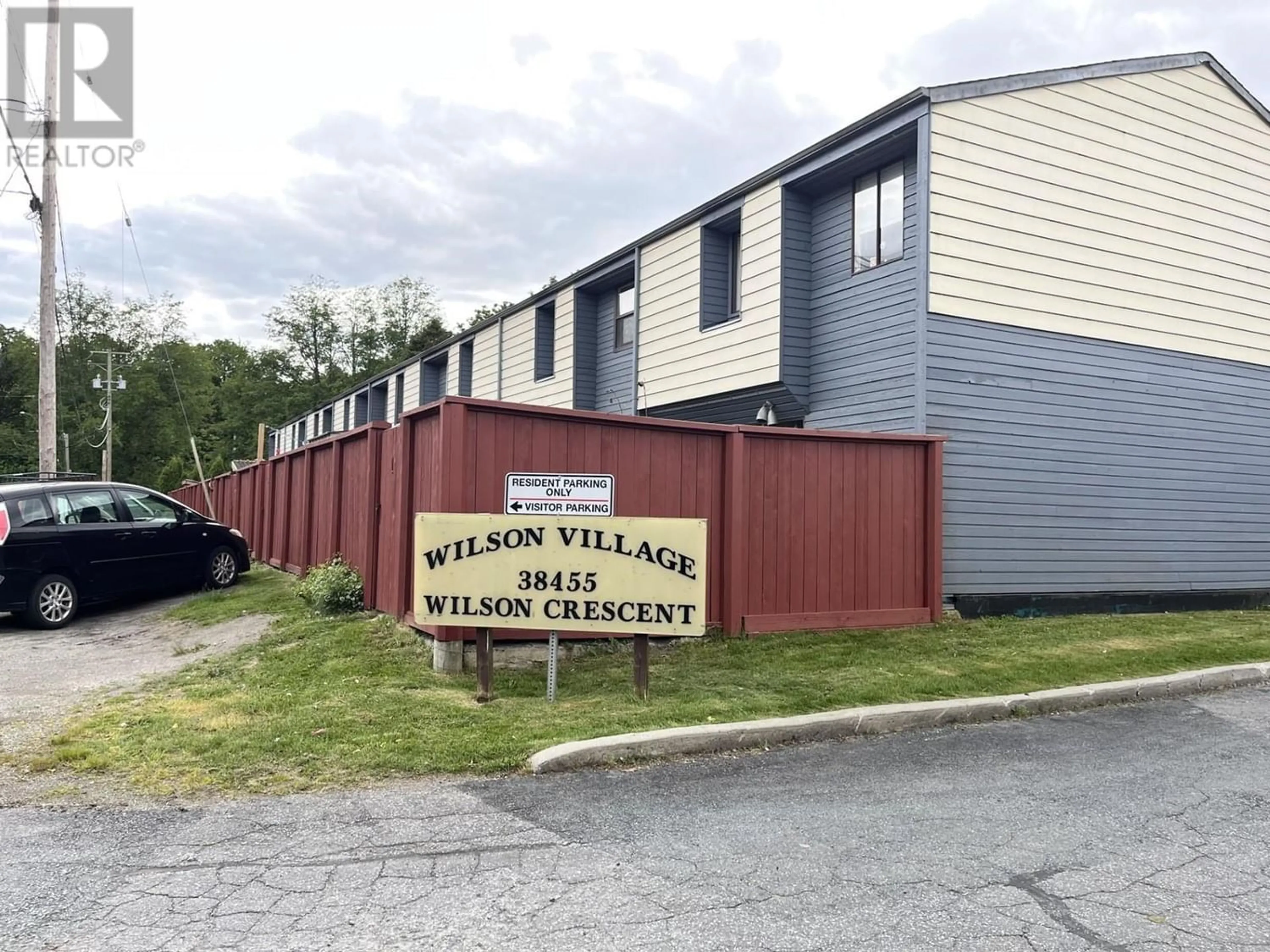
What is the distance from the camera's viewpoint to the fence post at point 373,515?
9047 mm

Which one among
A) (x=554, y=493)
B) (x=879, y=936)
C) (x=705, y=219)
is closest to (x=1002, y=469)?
(x=705, y=219)

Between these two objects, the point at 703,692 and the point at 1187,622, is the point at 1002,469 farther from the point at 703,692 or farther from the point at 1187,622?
the point at 703,692

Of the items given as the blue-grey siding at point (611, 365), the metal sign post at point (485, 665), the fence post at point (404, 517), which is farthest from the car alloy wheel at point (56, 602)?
the blue-grey siding at point (611, 365)

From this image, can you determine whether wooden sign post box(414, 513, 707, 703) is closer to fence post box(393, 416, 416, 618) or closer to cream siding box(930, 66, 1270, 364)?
fence post box(393, 416, 416, 618)


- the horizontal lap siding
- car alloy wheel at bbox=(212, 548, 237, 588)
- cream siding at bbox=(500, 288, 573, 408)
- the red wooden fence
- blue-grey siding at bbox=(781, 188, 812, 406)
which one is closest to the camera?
the red wooden fence

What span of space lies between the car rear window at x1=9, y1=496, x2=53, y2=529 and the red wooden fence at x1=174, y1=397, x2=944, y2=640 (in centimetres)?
318

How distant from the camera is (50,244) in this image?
17.0 m

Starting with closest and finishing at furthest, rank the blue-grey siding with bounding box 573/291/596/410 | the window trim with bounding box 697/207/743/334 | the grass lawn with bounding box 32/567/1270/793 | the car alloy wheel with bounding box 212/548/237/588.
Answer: the grass lawn with bounding box 32/567/1270/793, the car alloy wheel with bounding box 212/548/237/588, the window trim with bounding box 697/207/743/334, the blue-grey siding with bounding box 573/291/596/410

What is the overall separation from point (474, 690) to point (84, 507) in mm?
6889

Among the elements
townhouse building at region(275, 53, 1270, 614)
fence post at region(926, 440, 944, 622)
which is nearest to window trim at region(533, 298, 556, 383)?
townhouse building at region(275, 53, 1270, 614)

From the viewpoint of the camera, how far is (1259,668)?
7.86 meters

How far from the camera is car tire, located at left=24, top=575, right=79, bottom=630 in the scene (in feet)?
32.4

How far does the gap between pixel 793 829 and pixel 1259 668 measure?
593 cm

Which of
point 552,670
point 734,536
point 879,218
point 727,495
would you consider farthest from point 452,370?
point 552,670
